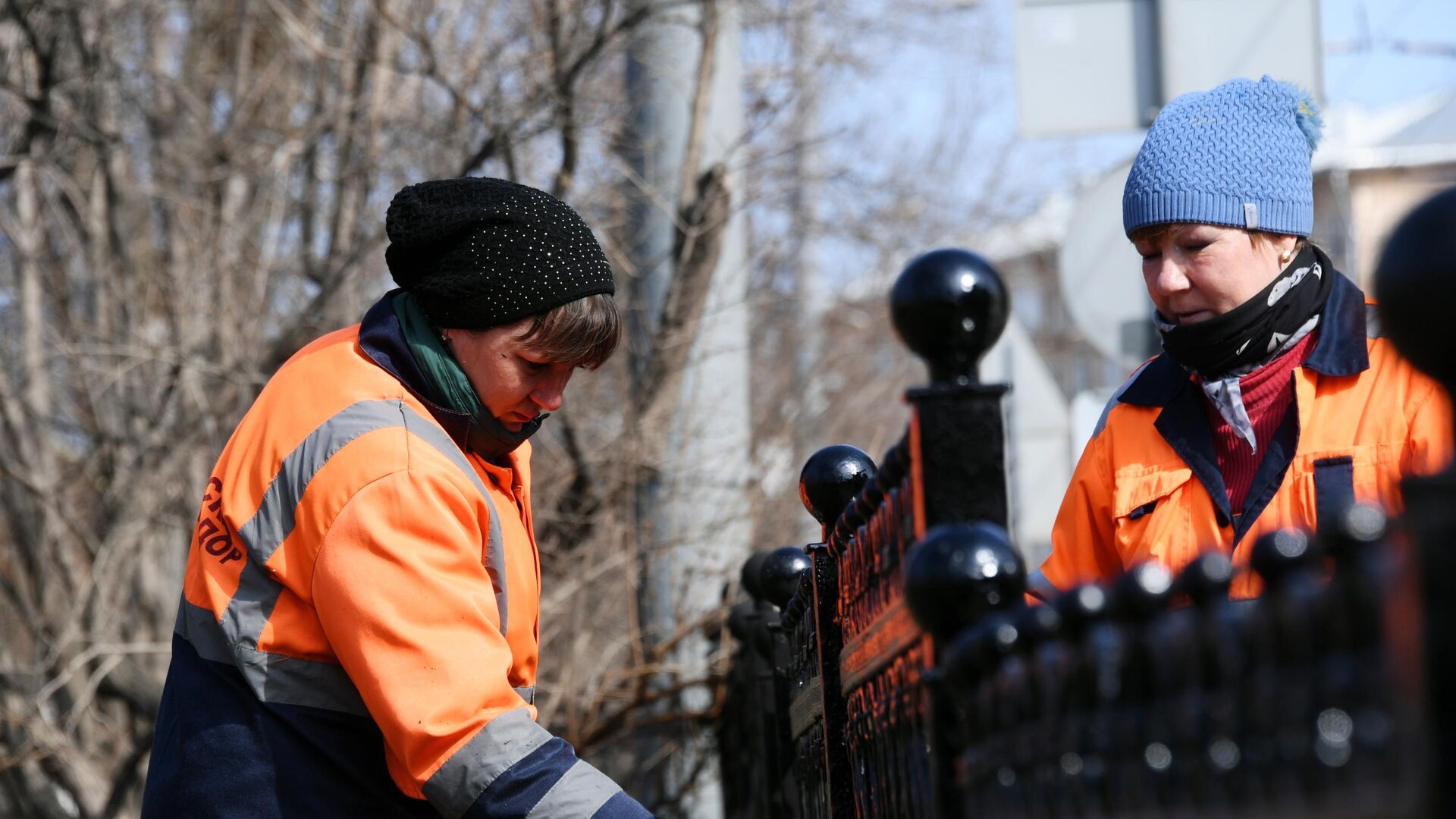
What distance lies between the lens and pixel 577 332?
2627mm

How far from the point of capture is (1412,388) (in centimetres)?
229

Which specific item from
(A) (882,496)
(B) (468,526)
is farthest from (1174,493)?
(B) (468,526)

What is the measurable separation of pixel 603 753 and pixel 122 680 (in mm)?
1781

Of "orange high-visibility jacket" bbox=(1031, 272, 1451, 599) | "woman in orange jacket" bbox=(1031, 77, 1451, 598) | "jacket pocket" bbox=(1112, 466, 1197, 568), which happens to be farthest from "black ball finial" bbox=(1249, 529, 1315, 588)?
"jacket pocket" bbox=(1112, 466, 1197, 568)

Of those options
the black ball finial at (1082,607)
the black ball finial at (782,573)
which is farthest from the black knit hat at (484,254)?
the black ball finial at (1082,607)

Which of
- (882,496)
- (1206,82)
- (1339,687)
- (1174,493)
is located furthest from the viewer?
(1206,82)

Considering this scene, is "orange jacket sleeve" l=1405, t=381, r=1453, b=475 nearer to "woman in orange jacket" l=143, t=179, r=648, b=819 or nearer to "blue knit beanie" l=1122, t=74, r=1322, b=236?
"blue knit beanie" l=1122, t=74, r=1322, b=236

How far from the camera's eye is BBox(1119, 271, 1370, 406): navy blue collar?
7.63ft

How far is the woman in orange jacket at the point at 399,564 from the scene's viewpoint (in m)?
2.23

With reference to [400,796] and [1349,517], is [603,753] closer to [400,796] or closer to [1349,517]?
[400,796]

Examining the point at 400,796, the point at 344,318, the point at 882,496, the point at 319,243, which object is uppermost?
the point at 319,243

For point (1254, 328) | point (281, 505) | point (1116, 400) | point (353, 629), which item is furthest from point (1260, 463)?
point (281, 505)

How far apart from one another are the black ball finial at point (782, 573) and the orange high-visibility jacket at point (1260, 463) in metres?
0.53

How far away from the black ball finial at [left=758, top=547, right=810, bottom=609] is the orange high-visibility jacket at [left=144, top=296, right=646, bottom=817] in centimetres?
69
